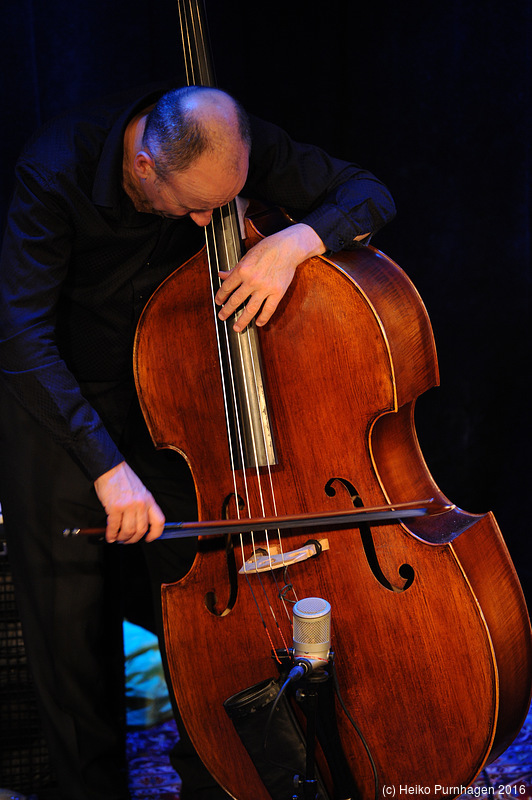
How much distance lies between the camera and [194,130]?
1.27 meters

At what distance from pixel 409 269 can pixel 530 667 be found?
1.27 metres

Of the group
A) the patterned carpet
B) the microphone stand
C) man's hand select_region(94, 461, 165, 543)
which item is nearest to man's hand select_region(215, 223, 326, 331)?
man's hand select_region(94, 461, 165, 543)

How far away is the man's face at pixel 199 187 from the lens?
1.29 metres

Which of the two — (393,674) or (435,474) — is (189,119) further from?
(435,474)

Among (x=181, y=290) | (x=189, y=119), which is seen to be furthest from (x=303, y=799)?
(x=189, y=119)

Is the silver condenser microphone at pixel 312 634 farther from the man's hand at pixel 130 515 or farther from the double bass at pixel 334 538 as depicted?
the man's hand at pixel 130 515

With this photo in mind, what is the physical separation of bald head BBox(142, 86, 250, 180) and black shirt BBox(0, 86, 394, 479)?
143 mm

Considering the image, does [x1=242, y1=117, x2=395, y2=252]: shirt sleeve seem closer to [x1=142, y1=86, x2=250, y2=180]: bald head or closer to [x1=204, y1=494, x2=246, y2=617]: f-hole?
[x1=142, y1=86, x2=250, y2=180]: bald head

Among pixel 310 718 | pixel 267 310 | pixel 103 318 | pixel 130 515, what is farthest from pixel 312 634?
pixel 103 318

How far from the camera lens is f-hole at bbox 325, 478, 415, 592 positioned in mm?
1209

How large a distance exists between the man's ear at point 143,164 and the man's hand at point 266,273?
253 mm

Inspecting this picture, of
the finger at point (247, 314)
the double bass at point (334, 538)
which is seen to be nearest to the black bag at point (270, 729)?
the double bass at point (334, 538)

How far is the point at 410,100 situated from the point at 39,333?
1320mm

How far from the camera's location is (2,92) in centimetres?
186
